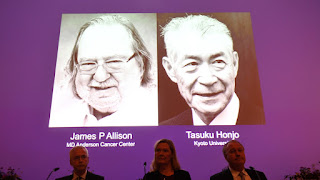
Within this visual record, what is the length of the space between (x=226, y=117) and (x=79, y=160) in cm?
198

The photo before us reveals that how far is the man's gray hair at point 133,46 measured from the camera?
161 inches

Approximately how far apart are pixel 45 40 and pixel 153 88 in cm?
179

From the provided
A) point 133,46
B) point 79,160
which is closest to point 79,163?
point 79,160

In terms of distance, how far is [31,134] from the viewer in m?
3.84

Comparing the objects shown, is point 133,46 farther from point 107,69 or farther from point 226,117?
point 226,117

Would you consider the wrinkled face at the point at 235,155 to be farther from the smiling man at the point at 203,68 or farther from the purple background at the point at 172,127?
the smiling man at the point at 203,68

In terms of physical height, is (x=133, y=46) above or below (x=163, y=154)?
above

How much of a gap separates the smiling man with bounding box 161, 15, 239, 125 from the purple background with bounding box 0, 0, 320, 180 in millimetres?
198

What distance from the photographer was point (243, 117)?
391cm

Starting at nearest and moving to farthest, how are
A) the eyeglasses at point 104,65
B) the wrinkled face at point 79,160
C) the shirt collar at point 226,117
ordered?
the wrinkled face at point 79,160 → the shirt collar at point 226,117 → the eyeglasses at point 104,65

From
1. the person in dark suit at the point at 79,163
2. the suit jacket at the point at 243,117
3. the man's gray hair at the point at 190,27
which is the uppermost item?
the man's gray hair at the point at 190,27

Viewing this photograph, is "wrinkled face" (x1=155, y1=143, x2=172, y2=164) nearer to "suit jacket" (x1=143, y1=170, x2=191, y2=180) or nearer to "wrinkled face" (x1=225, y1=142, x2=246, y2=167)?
"suit jacket" (x1=143, y1=170, x2=191, y2=180)

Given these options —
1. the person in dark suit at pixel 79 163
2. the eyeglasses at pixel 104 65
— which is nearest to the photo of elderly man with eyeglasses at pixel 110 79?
the eyeglasses at pixel 104 65

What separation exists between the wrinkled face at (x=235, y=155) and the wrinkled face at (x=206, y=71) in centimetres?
117
